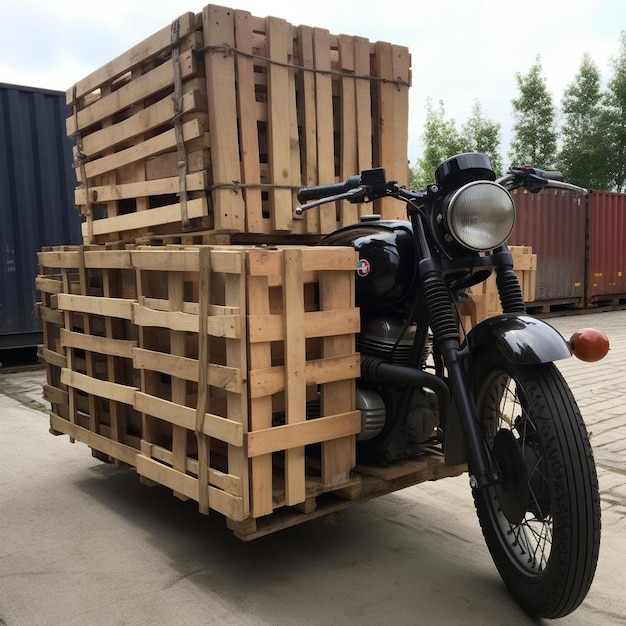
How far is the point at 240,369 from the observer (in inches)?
107

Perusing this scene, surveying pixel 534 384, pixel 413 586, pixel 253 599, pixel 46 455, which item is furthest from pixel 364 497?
pixel 46 455

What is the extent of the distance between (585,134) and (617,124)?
1.46m

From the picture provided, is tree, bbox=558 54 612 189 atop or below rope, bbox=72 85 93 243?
atop

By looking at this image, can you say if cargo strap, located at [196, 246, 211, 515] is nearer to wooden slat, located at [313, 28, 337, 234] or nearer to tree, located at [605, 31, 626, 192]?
wooden slat, located at [313, 28, 337, 234]

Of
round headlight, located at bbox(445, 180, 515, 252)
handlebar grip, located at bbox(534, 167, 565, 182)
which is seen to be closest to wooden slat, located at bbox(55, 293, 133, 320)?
round headlight, located at bbox(445, 180, 515, 252)

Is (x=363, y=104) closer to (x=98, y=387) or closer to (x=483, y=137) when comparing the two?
(x=98, y=387)

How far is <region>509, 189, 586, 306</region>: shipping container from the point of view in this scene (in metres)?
15.0

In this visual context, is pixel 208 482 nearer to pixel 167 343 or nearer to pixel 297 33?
pixel 167 343

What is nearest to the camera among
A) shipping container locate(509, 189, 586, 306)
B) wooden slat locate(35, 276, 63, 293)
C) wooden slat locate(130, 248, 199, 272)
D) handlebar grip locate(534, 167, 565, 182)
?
wooden slat locate(130, 248, 199, 272)

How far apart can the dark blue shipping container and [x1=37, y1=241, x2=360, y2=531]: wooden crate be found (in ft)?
21.0

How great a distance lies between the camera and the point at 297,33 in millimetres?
3840

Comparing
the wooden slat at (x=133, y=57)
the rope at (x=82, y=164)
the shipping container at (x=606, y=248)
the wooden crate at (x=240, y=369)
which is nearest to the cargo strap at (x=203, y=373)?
the wooden crate at (x=240, y=369)

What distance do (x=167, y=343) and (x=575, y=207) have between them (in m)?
14.6

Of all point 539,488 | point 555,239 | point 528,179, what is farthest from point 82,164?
point 555,239
